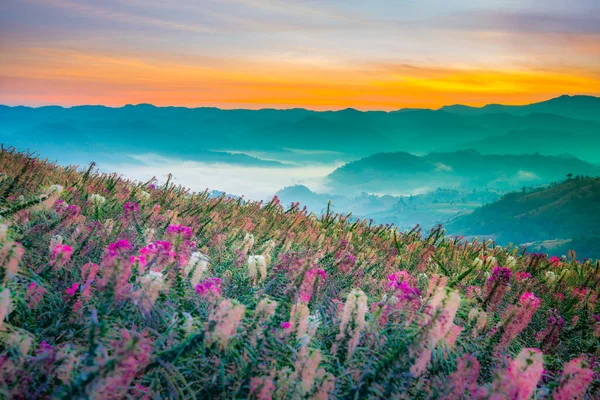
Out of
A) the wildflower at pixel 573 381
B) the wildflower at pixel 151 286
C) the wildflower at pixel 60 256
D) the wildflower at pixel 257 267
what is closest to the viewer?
the wildflower at pixel 573 381

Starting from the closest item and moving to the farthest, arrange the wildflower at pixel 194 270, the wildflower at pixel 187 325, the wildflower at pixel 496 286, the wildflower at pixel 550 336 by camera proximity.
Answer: the wildflower at pixel 187 325, the wildflower at pixel 194 270, the wildflower at pixel 496 286, the wildflower at pixel 550 336

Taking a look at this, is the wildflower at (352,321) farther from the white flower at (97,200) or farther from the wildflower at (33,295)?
the white flower at (97,200)

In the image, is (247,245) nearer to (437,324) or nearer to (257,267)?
(257,267)

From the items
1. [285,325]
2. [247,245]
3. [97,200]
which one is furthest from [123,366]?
[97,200]

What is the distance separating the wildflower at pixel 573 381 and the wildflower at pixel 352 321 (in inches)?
54.4

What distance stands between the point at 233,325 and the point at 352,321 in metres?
1.06

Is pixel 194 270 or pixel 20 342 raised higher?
pixel 194 270

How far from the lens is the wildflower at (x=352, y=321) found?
11.5 ft

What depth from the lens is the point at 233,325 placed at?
9.73 ft

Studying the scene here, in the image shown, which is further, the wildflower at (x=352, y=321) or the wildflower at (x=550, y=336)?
the wildflower at (x=550, y=336)

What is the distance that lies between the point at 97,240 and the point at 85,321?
225 centimetres

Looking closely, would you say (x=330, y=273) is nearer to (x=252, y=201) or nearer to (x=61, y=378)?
(x=61, y=378)

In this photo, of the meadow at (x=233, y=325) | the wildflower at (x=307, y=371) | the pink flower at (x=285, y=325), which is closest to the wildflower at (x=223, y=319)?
the meadow at (x=233, y=325)

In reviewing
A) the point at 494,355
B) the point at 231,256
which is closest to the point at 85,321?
the point at 231,256
